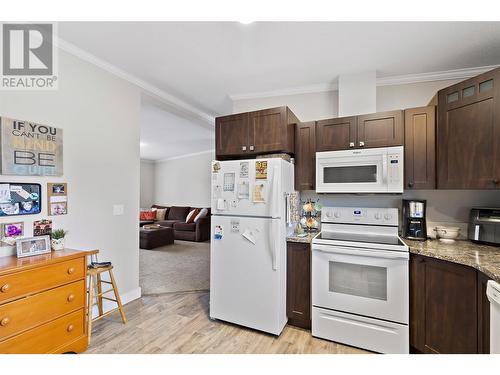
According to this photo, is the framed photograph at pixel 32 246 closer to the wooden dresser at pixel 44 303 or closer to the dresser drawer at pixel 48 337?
the wooden dresser at pixel 44 303

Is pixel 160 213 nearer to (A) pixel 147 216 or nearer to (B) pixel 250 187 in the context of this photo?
(A) pixel 147 216

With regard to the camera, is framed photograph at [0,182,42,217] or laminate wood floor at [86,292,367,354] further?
laminate wood floor at [86,292,367,354]

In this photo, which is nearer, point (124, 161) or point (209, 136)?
point (124, 161)

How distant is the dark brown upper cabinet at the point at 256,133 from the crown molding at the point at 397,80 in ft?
1.97

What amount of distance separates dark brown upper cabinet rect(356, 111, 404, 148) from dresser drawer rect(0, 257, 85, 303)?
271 centimetres

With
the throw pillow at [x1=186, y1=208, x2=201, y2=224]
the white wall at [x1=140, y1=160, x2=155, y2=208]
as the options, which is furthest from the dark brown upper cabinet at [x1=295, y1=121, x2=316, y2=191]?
the white wall at [x1=140, y1=160, x2=155, y2=208]

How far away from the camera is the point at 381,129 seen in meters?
2.39

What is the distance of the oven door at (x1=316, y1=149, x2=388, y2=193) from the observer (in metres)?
2.33

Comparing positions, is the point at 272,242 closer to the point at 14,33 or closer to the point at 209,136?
the point at 14,33

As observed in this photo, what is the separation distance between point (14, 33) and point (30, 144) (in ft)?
2.88

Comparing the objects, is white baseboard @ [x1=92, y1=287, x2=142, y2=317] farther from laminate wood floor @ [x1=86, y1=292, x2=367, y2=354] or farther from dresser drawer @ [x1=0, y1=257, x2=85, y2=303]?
dresser drawer @ [x1=0, y1=257, x2=85, y2=303]

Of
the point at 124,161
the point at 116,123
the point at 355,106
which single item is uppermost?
the point at 355,106

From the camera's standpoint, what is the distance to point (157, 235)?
5812 mm
